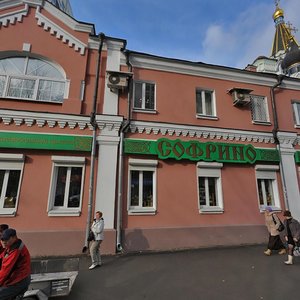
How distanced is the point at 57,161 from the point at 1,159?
1.79 m

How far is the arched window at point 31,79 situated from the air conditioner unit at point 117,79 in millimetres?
1862

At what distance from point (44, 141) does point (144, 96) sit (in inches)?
175

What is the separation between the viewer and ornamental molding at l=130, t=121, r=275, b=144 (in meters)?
8.37

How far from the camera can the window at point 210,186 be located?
335 inches

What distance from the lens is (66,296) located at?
174 inches

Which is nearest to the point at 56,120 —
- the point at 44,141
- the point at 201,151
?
the point at 44,141

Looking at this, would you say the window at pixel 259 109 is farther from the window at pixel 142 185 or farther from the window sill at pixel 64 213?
the window sill at pixel 64 213

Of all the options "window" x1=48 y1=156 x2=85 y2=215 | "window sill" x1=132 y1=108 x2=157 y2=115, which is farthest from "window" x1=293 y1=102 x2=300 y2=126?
"window" x1=48 y1=156 x2=85 y2=215

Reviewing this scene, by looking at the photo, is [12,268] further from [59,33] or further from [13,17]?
[13,17]

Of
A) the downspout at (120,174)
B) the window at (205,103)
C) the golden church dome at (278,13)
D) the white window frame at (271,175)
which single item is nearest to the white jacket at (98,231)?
the downspout at (120,174)

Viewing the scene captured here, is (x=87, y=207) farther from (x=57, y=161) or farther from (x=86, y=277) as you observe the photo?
(x=86, y=277)

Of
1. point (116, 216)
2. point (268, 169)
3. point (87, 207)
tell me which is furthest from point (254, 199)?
point (87, 207)

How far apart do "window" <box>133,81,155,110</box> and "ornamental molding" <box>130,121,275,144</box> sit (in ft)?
3.45

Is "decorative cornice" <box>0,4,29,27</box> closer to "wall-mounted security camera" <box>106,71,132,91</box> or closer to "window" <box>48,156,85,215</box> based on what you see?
"wall-mounted security camera" <box>106,71,132,91</box>
